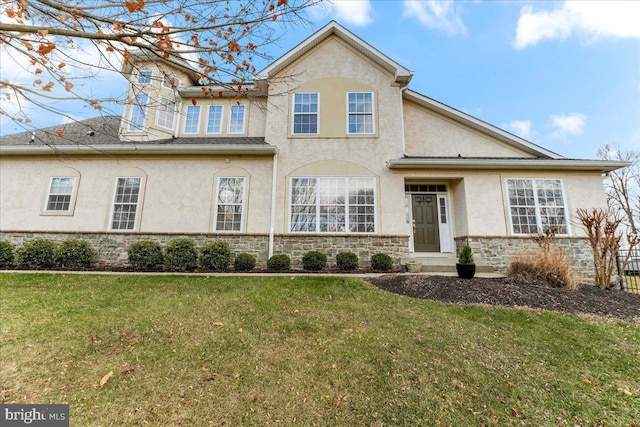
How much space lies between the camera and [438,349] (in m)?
3.87

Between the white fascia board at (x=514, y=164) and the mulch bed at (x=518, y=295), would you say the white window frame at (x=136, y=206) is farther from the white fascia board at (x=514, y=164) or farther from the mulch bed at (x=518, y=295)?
the white fascia board at (x=514, y=164)

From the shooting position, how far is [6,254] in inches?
355

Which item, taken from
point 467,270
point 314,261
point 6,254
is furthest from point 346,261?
point 6,254

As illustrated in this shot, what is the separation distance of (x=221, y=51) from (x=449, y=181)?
9.39m

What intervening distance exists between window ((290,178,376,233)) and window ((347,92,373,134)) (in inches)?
80.6

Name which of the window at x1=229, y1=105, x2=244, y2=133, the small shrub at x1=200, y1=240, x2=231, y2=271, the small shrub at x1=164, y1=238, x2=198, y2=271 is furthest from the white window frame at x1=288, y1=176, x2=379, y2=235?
the window at x1=229, y1=105, x2=244, y2=133

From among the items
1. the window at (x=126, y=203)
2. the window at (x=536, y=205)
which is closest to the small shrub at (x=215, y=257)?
the window at (x=126, y=203)

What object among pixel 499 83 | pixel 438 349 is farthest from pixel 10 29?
pixel 499 83

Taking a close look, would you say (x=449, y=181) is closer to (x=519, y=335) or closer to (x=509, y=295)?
(x=509, y=295)

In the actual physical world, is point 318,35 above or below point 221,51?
above

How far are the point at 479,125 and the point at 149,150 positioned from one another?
12738 mm

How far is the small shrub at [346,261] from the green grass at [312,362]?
10.7 ft

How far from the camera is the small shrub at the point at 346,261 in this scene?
9.00 meters

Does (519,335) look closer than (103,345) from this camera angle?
No
